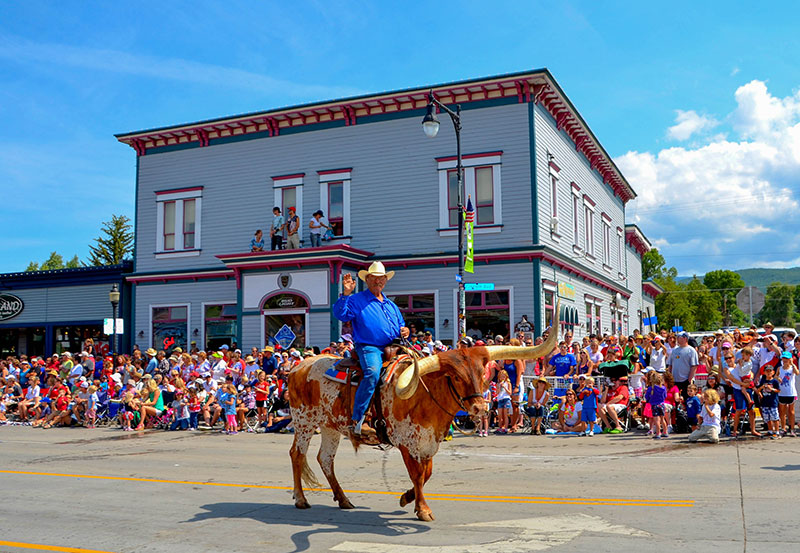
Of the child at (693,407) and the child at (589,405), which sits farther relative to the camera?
the child at (589,405)

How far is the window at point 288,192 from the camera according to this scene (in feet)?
91.2

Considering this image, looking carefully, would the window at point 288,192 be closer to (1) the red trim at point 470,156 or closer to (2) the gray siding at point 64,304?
(1) the red trim at point 470,156

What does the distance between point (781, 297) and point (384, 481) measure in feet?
558

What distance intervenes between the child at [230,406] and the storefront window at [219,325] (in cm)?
990

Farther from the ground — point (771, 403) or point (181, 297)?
point (181, 297)

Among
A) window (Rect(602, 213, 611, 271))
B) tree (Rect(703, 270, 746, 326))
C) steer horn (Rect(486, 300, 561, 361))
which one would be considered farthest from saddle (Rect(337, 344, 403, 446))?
tree (Rect(703, 270, 746, 326))

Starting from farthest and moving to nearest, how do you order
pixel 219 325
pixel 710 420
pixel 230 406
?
pixel 219 325 → pixel 230 406 → pixel 710 420

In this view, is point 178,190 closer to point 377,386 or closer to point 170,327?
point 170,327

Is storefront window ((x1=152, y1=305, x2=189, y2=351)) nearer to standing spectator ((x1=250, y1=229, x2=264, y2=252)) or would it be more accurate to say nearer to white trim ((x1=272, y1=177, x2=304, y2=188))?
standing spectator ((x1=250, y1=229, x2=264, y2=252))

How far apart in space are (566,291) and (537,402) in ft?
37.0

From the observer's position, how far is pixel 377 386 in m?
7.81

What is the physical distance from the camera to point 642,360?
17922mm

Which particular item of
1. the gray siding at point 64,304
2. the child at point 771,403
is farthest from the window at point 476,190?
the gray siding at point 64,304

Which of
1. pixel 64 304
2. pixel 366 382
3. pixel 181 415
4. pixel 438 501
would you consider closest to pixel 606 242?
pixel 181 415
